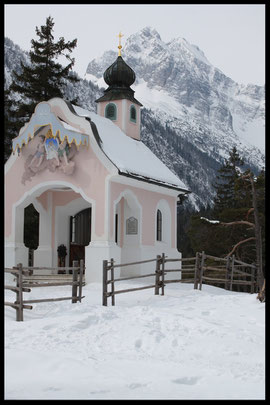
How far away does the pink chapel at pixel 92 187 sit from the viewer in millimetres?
19281

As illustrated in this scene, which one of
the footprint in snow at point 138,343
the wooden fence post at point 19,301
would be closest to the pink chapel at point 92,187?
the wooden fence post at point 19,301

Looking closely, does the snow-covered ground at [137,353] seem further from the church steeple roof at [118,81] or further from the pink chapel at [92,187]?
the church steeple roof at [118,81]

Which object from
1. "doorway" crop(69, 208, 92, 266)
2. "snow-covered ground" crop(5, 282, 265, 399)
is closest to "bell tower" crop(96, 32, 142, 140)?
"doorway" crop(69, 208, 92, 266)

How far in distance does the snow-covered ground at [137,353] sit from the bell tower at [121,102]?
12.6 m

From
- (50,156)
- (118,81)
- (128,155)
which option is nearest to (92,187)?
(50,156)

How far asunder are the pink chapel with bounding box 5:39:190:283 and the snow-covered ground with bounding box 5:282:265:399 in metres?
6.26

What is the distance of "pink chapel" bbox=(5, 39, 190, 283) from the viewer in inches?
759

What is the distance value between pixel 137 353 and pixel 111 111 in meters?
16.9

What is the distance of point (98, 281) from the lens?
18672 mm

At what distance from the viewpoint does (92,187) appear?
1947cm

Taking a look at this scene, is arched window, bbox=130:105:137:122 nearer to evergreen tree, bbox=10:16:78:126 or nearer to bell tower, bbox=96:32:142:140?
bell tower, bbox=96:32:142:140

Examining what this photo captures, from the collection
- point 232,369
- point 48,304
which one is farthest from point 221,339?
point 48,304

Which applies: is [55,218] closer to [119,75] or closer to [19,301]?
[119,75]

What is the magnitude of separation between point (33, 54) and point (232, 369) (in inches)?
1022
